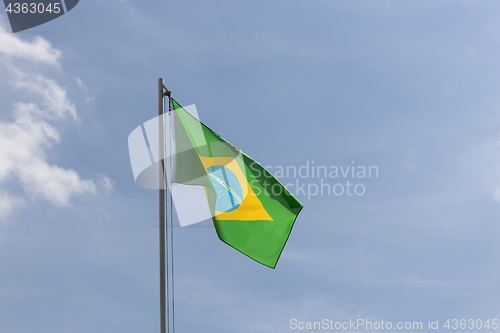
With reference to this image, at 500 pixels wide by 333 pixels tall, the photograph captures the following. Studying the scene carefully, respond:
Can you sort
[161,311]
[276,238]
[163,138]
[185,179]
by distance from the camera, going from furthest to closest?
[276,238]
[185,179]
[163,138]
[161,311]

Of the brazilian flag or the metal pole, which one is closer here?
the metal pole

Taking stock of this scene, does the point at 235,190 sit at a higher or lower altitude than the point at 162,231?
higher

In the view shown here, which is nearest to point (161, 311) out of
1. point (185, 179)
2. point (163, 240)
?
point (163, 240)

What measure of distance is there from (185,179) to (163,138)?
53.9 inches

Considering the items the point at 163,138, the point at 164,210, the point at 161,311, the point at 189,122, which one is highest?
the point at 189,122

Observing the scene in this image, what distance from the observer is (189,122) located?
40.4ft

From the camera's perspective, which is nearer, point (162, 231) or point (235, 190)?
point (162, 231)

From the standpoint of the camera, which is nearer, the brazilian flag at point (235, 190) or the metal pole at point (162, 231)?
the metal pole at point (162, 231)

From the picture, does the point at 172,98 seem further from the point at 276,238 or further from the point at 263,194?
the point at 276,238

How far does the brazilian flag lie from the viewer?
1216cm

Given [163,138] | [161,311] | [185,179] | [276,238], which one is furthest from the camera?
[276,238]

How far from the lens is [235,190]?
42.0 ft

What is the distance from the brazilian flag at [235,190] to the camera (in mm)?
12156

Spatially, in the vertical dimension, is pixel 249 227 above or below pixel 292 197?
below
